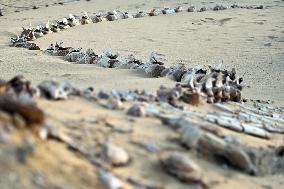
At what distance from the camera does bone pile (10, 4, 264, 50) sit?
8273 millimetres

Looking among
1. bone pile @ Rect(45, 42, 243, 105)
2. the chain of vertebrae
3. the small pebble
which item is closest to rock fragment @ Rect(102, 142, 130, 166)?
the small pebble

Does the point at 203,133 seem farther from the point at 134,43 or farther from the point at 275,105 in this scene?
the point at 134,43

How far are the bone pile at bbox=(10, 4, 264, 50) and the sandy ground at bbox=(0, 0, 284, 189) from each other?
210 mm

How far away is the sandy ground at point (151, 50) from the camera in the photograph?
2736 mm

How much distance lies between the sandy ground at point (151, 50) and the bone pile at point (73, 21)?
0.21m

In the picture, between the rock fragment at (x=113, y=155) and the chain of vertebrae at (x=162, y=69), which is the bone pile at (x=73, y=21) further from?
the rock fragment at (x=113, y=155)

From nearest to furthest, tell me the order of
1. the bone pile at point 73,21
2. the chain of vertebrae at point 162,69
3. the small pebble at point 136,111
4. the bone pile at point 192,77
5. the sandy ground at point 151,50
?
Result: the sandy ground at point 151,50 → the small pebble at point 136,111 → the bone pile at point 192,77 → the chain of vertebrae at point 162,69 → the bone pile at point 73,21

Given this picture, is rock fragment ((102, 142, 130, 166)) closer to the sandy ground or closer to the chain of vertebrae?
the sandy ground

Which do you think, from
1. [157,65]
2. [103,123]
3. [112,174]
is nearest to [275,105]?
[157,65]

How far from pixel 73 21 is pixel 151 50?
3009mm

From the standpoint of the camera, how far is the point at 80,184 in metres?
2.19

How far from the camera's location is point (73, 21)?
1047cm

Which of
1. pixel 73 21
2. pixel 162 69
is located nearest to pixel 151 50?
pixel 162 69

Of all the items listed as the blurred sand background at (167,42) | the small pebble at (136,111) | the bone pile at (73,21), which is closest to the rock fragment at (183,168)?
the small pebble at (136,111)
